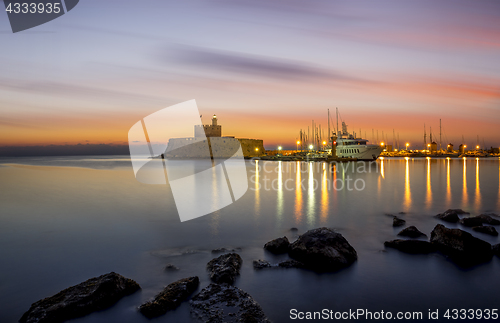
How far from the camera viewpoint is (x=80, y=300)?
11.6 ft

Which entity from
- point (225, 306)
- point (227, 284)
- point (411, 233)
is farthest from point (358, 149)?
point (225, 306)

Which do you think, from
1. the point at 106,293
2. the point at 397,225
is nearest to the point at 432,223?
the point at 397,225

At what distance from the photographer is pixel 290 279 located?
14.6ft

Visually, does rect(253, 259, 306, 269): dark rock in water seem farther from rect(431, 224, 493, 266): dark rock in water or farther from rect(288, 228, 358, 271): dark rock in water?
rect(431, 224, 493, 266): dark rock in water

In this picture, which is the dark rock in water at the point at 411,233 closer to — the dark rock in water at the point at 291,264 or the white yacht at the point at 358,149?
the dark rock in water at the point at 291,264

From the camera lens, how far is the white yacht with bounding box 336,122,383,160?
48656 millimetres

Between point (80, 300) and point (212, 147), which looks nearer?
point (80, 300)

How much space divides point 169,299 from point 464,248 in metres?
5.19

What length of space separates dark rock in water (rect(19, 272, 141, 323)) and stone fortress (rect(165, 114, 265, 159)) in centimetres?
6661

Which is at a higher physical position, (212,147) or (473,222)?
(212,147)

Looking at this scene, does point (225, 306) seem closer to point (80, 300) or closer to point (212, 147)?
point (80, 300)

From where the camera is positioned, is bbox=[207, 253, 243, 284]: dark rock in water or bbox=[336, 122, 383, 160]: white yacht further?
bbox=[336, 122, 383, 160]: white yacht

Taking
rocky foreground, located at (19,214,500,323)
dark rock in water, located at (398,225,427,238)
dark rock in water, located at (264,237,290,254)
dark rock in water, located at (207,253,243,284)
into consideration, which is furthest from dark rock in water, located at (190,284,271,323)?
dark rock in water, located at (398,225,427,238)

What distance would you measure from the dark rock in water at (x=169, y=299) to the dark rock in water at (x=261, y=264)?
1.22m
